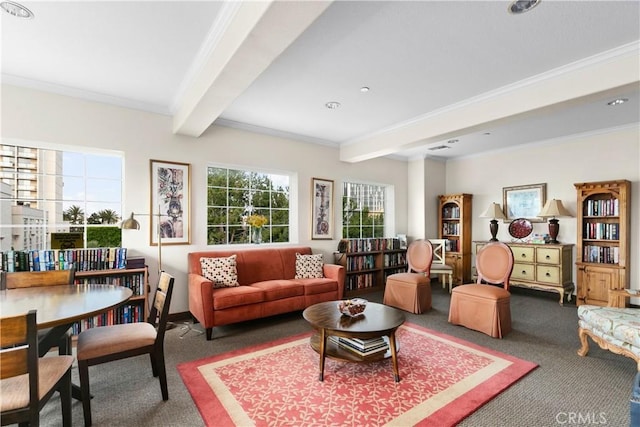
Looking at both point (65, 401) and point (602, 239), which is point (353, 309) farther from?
point (602, 239)

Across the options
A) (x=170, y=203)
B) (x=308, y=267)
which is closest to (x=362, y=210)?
(x=308, y=267)

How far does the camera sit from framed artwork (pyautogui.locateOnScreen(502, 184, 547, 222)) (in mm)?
5383

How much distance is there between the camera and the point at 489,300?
11.2ft

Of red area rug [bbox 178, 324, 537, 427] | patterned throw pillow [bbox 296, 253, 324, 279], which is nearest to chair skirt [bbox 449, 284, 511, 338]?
red area rug [bbox 178, 324, 537, 427]

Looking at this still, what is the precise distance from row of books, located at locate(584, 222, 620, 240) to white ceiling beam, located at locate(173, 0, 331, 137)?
5.21 meters

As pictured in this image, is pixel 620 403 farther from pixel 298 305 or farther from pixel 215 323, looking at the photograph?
pixel 215 323

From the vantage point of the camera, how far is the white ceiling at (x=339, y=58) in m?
2.09

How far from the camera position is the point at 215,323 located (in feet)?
10.9

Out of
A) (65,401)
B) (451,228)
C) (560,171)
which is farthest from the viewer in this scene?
(451,228)

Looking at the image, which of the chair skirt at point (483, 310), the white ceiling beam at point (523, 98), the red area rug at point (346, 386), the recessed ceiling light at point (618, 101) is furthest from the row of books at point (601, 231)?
the red area rug at point (346, 386)

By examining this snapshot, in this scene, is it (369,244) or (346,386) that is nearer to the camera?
(346,386)

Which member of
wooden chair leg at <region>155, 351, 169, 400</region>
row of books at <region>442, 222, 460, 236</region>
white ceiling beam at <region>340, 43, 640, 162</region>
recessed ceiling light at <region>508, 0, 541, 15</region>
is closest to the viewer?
recessed ceiling light at <region>508, 0, 541, 15</region>

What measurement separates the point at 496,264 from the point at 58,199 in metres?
5.26

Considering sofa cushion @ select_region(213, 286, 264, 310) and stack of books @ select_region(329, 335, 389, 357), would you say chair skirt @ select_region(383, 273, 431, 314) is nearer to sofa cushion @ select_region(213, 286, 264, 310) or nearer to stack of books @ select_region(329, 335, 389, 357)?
stack of books @ select_region(329, 335, 389, 357)
